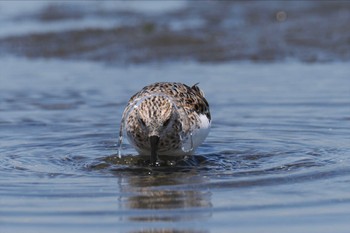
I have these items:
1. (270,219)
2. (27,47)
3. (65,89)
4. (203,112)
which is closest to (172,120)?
(203,112)

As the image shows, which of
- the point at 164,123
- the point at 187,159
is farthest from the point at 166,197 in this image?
the point at 187,159

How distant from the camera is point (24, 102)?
11.5 meters

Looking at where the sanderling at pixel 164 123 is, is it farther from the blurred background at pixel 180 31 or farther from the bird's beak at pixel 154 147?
the blurred background at pixel 180 31

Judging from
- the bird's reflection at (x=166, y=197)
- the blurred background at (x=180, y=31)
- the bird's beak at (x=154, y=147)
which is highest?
the blurred background at (x=180, y=31)

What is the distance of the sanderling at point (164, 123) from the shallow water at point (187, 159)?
0.19m

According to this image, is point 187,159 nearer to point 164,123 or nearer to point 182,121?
point 182,121

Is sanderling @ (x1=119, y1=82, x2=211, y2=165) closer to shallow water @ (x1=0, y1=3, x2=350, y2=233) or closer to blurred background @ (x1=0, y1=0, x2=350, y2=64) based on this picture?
shallow water @ (x1=0, y1=3, x2=350, y2=233)

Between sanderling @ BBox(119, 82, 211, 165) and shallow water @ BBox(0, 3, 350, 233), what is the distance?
191 millimetres

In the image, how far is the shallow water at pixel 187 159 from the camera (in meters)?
6.25

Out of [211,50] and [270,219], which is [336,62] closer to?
[211,50]

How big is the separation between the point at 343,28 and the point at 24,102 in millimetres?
6475

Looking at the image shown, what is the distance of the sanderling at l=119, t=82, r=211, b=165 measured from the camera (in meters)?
7.72

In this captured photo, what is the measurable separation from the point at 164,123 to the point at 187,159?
0.69m

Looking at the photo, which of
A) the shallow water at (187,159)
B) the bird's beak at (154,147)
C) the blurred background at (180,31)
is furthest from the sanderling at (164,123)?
the blurred background at (180,31)
